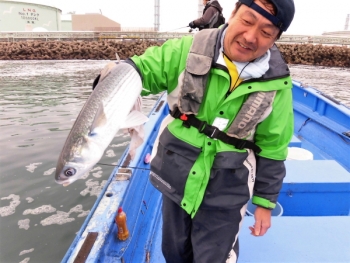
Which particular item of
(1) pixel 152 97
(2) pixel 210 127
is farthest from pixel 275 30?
(1) pixel 152 97

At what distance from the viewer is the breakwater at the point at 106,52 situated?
31.0 m

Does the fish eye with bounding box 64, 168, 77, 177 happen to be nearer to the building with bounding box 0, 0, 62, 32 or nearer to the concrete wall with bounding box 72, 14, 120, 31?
the building with bounding box 0, 0, 62, 32

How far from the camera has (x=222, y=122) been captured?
2.15 m

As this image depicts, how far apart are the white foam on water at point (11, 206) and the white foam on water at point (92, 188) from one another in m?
1.22

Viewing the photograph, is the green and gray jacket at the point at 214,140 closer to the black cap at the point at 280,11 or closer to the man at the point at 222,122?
the man at the point at 222,122

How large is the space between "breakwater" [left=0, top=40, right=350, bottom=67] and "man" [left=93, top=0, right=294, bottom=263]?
29.5m

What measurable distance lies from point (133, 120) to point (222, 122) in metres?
0.67

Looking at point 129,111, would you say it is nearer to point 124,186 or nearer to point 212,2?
point 124,186

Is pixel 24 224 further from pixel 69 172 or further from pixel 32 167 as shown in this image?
pixel 69 172

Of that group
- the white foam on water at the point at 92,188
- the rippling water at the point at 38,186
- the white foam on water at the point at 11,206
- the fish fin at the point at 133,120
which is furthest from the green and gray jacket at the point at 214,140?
the white foam on water at the point at 11,206

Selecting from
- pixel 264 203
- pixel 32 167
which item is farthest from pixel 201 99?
pixel 32 167

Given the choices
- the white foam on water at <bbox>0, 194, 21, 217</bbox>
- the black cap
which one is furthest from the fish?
the white foam on water at <bbox>0, 194, 21, 217</bbox>

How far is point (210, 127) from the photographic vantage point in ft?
7.03

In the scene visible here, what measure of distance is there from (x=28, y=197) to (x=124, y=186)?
3.34m
